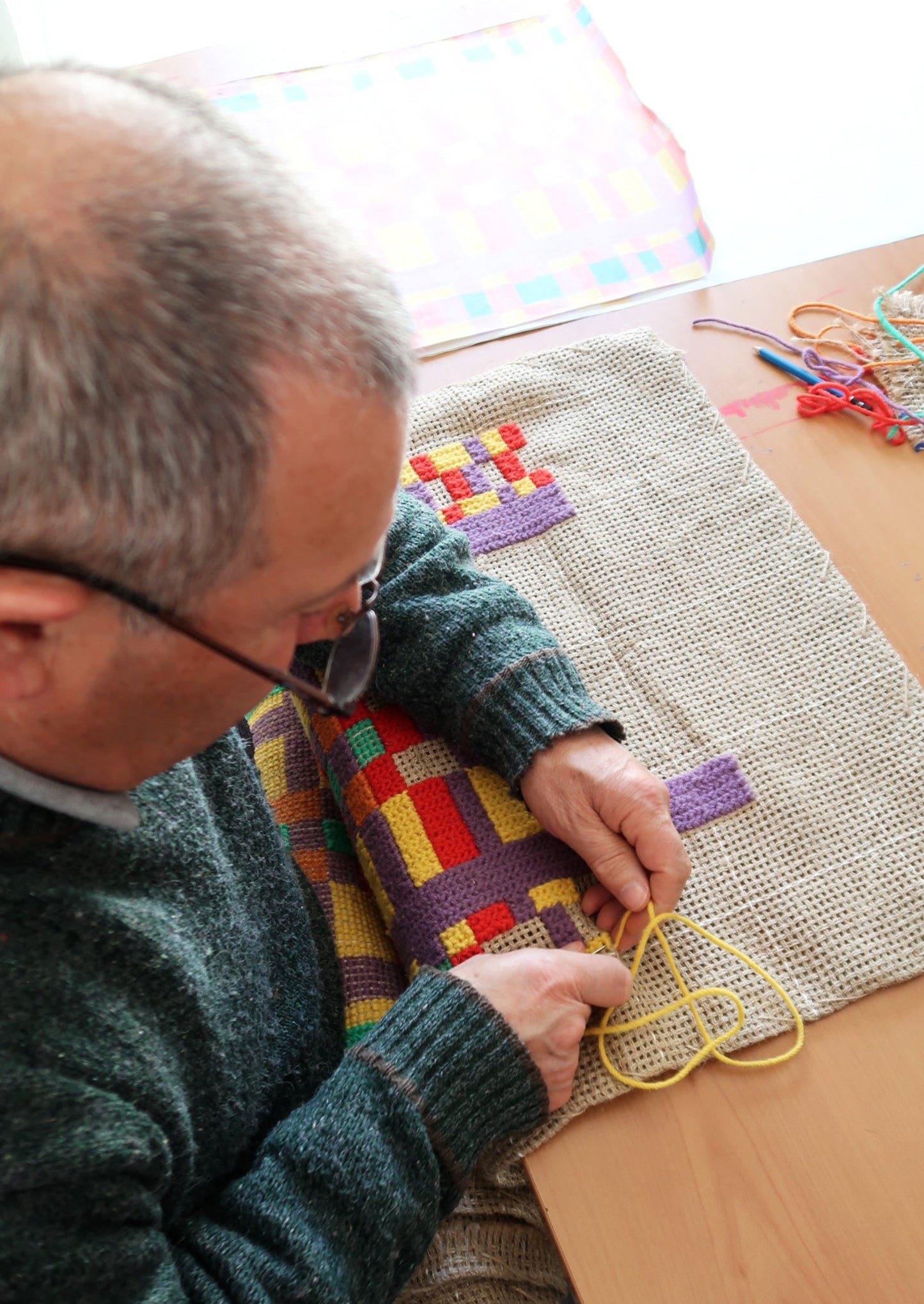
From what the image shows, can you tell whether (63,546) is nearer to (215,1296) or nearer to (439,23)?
(215,1296)

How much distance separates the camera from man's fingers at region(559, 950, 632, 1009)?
2.23 ft

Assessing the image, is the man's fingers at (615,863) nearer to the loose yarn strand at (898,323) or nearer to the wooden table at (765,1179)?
the wooden table at (765,1179)

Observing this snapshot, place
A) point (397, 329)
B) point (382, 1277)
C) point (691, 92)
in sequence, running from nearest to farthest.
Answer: point (397, 329) → point (382, 1277) → point (691, 92)

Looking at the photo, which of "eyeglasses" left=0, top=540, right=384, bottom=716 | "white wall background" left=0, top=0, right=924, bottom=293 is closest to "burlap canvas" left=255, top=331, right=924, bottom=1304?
"eyeglasses" left=0, top=540, right=384, bottom=716

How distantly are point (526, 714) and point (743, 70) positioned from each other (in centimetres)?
122

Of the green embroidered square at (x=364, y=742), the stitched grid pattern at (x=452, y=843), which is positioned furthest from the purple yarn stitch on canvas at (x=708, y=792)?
the green embroidered square at (x=364, y=742)

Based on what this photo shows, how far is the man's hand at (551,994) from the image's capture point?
658 mm

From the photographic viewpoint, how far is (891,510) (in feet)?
3.16

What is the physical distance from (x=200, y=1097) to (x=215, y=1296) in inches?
4.1

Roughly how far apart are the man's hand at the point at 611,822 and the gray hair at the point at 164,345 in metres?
0.39

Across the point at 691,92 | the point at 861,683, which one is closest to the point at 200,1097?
the point at 861,683

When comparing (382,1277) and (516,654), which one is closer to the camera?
(382,1277)

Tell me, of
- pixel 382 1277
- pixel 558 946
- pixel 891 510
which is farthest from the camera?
pixel 891 510

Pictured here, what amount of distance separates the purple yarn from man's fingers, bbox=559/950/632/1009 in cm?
64
